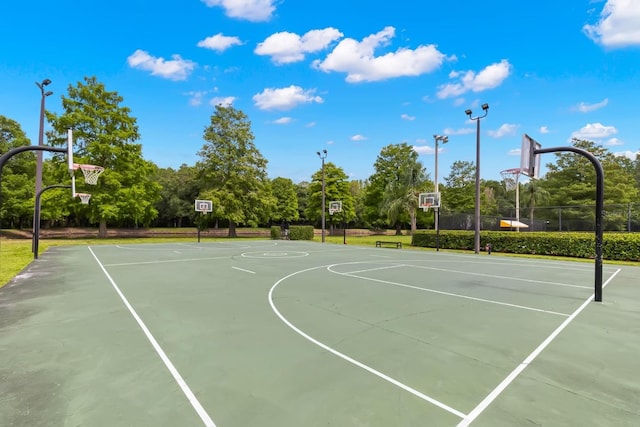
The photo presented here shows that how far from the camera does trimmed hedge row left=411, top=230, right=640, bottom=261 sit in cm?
1689

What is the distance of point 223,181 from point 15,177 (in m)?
21.1

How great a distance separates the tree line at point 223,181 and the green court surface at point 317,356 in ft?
81.7

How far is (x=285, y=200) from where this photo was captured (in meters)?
57.3

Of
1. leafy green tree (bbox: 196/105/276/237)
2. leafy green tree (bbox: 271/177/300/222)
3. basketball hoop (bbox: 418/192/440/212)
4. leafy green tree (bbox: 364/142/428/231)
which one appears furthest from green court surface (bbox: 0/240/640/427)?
leafy green tree (bbox: 271/177/300/222)

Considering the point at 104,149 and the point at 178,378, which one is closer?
the point at 178,378

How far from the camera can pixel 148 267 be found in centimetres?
1384

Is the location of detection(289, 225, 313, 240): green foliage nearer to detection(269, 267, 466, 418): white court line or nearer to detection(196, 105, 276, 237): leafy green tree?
detection(196, 105, 276, 237): leafy green tree

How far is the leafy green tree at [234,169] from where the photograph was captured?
Result: 38069mm

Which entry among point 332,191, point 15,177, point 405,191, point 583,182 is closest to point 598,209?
point 405,191

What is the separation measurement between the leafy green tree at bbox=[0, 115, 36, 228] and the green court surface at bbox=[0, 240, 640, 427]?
111 feet

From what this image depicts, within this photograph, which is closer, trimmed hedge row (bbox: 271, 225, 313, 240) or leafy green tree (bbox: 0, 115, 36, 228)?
leafy green tree (bbox: 0, 115, 36, 228)

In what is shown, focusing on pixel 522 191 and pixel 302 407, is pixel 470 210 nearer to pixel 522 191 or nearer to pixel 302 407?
pixel 522 191

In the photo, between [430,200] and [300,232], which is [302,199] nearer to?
[300,232]

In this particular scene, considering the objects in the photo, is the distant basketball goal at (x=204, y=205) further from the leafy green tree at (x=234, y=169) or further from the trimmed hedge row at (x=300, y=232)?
the trimmed hedge row at (x=300, y=232)
